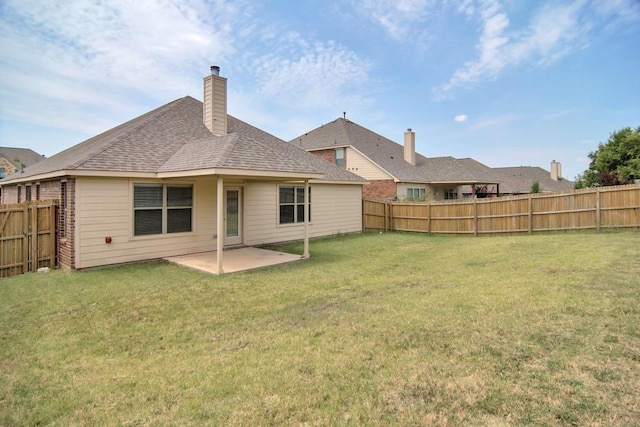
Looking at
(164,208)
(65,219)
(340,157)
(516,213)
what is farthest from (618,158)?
(65,219)

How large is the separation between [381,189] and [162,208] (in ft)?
51.4

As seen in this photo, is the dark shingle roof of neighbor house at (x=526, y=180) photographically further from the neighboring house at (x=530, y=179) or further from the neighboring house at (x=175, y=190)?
the neighboring house at (x=175, y=190)

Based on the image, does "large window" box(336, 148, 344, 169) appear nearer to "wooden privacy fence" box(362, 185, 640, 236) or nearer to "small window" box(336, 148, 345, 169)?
"small window" box(336, 148, 345, 169)

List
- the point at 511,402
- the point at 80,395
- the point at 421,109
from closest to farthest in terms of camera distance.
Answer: the point at 511,402 → the point at 80,395 → the point at 421,109

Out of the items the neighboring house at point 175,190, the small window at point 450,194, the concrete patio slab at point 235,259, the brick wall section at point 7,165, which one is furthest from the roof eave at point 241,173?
the brick wall section at point 7,165

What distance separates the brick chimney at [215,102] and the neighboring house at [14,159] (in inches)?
1442

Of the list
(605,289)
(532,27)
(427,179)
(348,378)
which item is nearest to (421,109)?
(427,179)

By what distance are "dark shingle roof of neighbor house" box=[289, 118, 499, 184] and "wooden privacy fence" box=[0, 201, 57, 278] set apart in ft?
59.9

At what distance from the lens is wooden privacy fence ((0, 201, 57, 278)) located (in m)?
9.21

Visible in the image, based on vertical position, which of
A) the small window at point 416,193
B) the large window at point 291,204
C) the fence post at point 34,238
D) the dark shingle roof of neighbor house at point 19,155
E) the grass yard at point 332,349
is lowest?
the grass yard at point 332,349

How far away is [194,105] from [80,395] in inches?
530

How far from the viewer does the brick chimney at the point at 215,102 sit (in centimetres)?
1312

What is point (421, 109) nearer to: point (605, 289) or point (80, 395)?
point (605, 289)

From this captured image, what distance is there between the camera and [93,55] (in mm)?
13055
